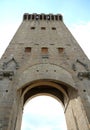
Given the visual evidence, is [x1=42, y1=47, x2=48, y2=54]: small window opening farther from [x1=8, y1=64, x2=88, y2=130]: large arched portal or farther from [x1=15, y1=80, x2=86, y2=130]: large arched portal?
[x1=15, y1=80, x2=86, y2=130]: large arched portal

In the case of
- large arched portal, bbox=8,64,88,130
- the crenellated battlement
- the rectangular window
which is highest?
the crenellated battlement

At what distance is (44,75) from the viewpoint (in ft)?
35.1

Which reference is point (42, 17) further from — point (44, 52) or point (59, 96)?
point (59, 96)

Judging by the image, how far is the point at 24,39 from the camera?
15469 mm

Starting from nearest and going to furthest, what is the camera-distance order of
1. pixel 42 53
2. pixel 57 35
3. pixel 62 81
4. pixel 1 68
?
1. pixel 62 81
2. pixel 1 68
3. pixel 42 53
4. pixel 57 35

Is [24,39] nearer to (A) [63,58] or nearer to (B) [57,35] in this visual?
(B) [57,35]

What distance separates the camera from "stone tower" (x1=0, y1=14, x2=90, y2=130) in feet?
30.3

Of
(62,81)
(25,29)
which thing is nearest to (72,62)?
(62,81)

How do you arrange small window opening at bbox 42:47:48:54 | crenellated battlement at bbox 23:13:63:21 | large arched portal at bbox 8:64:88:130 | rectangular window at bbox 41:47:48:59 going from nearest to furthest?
large arched portal at bbox 8:64:88:130 → rectangular window at bbox 41:47:48:59 → small window opening at bbox 42:47:48:54 → crenellated battlement at bbox 23:13:63:21

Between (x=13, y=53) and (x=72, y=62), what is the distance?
4.93m

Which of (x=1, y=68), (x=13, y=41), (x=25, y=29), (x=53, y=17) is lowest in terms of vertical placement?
(x=1, y=68)

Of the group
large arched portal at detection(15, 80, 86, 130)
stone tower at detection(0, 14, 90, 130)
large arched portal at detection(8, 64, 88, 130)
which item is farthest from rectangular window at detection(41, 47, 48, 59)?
large arched portal at detection(15, 80, 86, 130)

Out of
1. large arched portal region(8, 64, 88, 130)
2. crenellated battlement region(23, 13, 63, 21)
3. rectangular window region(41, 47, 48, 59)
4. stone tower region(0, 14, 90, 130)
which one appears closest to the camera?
stone tower region(0, 14, 90, 130)

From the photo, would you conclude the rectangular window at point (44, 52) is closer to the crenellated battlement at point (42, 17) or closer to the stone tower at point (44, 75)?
the stone tower at point (44, 75)
